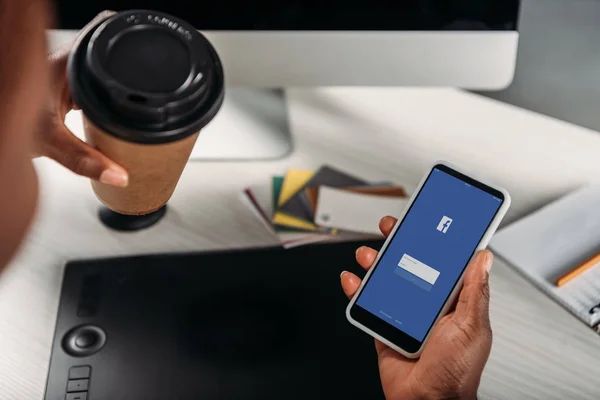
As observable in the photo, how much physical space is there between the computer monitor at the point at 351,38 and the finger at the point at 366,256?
198 mm

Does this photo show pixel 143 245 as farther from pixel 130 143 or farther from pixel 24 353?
pixel 130 143

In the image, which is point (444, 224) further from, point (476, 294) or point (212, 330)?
point (212, 330)

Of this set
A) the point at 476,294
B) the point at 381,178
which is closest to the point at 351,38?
the point at 381,178

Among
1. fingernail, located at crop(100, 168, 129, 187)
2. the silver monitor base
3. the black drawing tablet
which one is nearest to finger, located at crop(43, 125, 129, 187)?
fingernail, located at crop(100, 168, 129, 187)

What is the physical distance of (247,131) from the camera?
844 millimetres

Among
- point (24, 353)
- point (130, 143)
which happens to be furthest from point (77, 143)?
point (24, 353)

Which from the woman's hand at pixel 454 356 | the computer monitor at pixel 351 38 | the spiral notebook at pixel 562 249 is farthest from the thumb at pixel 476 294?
the computer monitor at pixel 351 38

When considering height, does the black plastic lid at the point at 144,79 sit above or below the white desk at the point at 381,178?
above

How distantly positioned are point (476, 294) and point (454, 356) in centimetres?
A: 5

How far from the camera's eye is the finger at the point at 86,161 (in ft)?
1.44

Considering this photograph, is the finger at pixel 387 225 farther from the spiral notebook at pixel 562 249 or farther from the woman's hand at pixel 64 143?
the woman's hand at pixel 64 143

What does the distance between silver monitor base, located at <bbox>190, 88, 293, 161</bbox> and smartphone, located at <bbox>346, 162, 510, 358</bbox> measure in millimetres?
237

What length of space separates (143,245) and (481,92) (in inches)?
19.1

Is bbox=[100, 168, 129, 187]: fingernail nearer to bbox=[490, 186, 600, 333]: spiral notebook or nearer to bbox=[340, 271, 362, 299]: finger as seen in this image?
bbox=[340, 271, 362, 299]: finger
